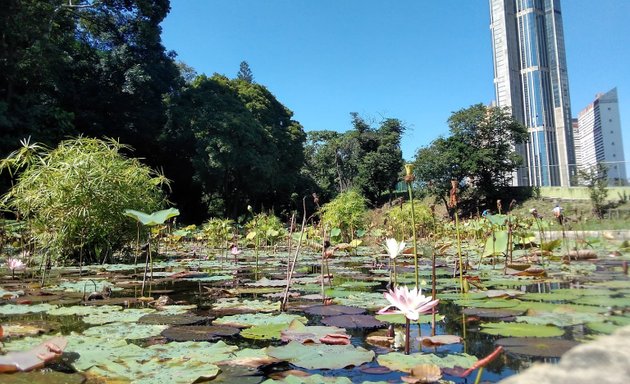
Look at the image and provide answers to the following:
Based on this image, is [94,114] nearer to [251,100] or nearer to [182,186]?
[182,186]

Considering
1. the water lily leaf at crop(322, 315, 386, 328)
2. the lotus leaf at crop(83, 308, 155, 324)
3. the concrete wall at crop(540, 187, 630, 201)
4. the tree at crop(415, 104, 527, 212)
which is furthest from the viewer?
the tree at crop(415, 104, 527, 212)

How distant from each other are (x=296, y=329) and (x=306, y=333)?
5 cm

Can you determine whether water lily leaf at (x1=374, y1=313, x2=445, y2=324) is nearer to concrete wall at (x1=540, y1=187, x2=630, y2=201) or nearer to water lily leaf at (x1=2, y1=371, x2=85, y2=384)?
water lily leaf at (x1=2, y1=371, x2=85, y2=384)

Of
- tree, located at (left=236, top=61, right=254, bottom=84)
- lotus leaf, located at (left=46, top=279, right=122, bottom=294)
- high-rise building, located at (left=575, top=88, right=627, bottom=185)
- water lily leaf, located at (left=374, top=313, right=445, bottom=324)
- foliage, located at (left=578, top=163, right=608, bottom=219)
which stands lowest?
water lily leaf, located at (left=374, top=313, right=445, bottom=324)

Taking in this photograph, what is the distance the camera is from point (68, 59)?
475 inches

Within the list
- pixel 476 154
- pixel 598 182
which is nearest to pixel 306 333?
pixel 598 182

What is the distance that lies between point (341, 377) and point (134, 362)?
0.47 m

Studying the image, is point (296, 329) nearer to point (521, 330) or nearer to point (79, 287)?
point (521, 330)

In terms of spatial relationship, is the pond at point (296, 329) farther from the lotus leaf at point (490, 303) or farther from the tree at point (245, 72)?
the tree at point (245, 72)

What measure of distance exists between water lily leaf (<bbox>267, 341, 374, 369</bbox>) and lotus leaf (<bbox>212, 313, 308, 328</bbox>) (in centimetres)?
33

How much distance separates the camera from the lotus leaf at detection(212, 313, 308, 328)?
1.36 m

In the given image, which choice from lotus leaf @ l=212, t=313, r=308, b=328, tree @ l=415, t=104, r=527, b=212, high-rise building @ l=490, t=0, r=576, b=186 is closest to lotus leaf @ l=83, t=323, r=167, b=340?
lotus leaf @ l=212, t=313, r=308, b=328

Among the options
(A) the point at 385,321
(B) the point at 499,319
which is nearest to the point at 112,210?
(A) the point at 385,321

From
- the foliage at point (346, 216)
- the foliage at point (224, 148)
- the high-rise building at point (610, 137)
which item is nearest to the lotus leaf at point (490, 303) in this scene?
the foliage at point (346, 216)
